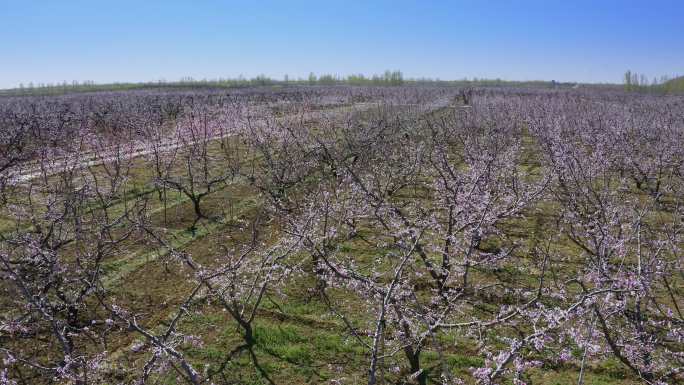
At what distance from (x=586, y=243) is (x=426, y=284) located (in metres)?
4.18

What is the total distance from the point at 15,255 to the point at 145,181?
716 centimetres

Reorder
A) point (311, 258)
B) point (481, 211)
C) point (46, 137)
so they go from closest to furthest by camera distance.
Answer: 1. point (481, 211)
2. point (311, 258)
3. point (46, 137)

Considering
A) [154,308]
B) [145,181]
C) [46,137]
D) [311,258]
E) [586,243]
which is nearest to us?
[154,308]

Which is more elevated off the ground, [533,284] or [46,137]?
[46,137]

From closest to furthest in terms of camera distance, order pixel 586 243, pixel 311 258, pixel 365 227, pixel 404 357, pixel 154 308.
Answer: pixel 404 357
pixel 154 308
pixel 311 258
pixel 586 243
pixel 365 227

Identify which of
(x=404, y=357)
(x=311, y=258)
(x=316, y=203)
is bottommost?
(x=404, y=357)

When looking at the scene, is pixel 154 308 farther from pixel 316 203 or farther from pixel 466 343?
pixel 466 343

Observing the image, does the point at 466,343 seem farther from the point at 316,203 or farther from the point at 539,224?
the point at 539,224

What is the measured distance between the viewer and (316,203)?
10148 millimetres

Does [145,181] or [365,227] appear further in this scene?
[145,181]

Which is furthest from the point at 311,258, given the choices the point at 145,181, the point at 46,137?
the point at 46,137

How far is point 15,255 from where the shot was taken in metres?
8.67

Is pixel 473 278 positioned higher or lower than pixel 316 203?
lower

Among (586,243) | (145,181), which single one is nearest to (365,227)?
(586,243)
